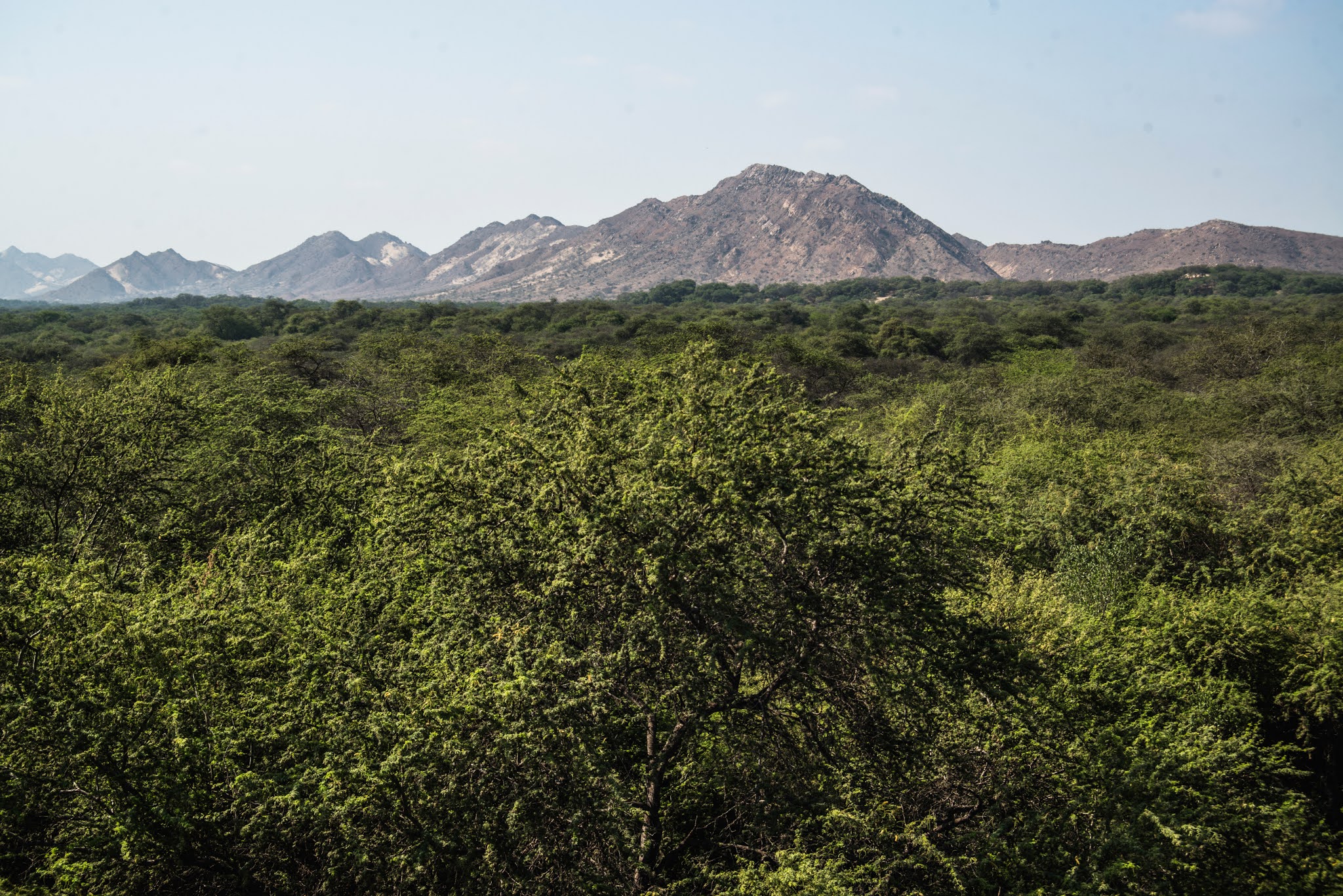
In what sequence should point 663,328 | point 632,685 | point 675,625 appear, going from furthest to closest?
point 663,328 < point 632,685 < point 675,625

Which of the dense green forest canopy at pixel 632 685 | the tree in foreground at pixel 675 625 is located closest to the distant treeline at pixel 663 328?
the dense green forest canopy at pixel 632 685

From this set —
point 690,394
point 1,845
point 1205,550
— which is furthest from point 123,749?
point 1205,550

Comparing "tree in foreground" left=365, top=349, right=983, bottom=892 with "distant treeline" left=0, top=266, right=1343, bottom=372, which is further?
"distant treeline" left=0, top=266, right=1343, bottom=372

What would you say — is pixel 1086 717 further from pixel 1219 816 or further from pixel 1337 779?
pixel 1337 779

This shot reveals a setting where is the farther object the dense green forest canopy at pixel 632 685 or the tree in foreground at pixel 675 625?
the tree in foreground at pixel 675 625

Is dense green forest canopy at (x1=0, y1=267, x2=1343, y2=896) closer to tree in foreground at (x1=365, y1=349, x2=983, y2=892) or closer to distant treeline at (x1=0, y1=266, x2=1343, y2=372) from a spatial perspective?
tree in foreground at (x1=365, y1=349, x2=983, y2=892)

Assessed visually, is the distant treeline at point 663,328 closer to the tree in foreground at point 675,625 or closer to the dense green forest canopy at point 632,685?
the dense green forest canopy at point 632,685

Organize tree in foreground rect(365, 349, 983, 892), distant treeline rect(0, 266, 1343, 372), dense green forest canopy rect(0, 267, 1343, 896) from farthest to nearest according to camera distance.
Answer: distant treeline rect(0, 266, 1343, 372) → tree in foreground rect(365, 349, 983, 892) → dense green forest canopy rect(0, 267, 1343, 896)

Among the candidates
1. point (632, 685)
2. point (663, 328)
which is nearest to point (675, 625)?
point (632, 685)

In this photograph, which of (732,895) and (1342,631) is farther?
(1342,631)

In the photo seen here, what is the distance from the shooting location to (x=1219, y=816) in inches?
489

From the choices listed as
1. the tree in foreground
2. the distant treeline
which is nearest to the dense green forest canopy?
the tree in foreground

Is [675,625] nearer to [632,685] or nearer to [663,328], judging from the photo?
[632,685]

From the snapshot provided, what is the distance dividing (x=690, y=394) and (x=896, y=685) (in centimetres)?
576
